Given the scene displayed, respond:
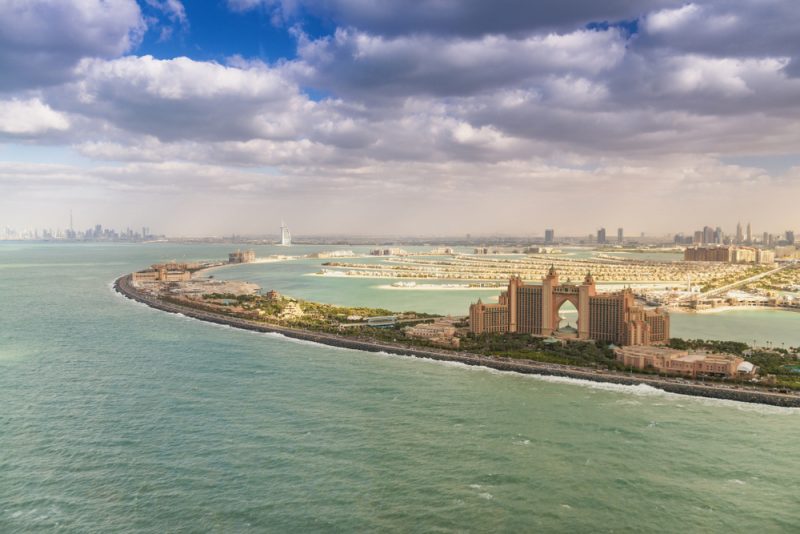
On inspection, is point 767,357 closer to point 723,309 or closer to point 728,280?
point 723,309

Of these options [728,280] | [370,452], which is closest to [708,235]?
[728,280]

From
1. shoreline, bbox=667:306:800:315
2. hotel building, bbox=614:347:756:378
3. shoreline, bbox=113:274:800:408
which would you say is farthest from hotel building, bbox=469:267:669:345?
shoreline, bbox=667:306:800:315

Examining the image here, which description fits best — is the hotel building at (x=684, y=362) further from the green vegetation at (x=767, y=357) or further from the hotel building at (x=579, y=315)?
the hotel building at (x=579, y=315)

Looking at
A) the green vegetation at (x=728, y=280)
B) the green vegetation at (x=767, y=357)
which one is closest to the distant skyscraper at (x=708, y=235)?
the green vegetation at (x=728, y=280)

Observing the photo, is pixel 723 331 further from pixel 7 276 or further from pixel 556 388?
pixel 7 276

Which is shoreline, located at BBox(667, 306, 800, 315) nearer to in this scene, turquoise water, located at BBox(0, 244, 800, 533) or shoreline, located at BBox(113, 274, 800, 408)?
shoreline, located at BBox(113, 274, 800, 408)

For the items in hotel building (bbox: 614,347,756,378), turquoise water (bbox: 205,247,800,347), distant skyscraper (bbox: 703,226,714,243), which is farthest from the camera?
distant skyscraper (bbox: 703,226,714,243)
